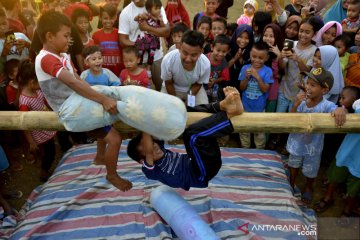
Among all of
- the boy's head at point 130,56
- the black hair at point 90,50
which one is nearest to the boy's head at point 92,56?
the black hair at point 90,50

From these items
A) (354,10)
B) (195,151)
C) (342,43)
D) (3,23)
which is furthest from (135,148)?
(354,10)

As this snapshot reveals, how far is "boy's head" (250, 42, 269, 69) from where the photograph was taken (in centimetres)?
413

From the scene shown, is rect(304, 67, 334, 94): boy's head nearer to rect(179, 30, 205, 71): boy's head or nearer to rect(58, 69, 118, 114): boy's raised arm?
rect(179, 30, 205, 71): boy's head

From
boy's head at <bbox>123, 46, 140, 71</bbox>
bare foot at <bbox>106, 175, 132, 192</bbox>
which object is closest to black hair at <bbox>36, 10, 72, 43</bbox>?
bare foot at <bbox>106, 175, 132, 192</bbox>

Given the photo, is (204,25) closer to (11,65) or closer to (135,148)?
(11,65)

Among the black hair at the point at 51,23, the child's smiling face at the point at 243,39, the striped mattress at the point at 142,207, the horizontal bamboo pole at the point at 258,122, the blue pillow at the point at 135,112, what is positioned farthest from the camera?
the child's smiling face at the point at 243,39

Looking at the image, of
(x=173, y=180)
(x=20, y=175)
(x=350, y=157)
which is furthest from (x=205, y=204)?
(x=20, y=175)

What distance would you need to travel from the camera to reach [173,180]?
271cm

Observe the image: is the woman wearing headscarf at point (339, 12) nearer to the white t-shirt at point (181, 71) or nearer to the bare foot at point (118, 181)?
the white t-shirt at point (181, 71)

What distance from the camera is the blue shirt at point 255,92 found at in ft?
13.8

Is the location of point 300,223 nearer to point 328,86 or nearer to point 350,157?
point 350,157

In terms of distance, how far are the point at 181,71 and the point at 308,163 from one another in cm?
161

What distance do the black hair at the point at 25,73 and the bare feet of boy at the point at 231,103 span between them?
2226mm

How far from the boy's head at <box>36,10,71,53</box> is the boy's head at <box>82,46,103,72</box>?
5.09ft
